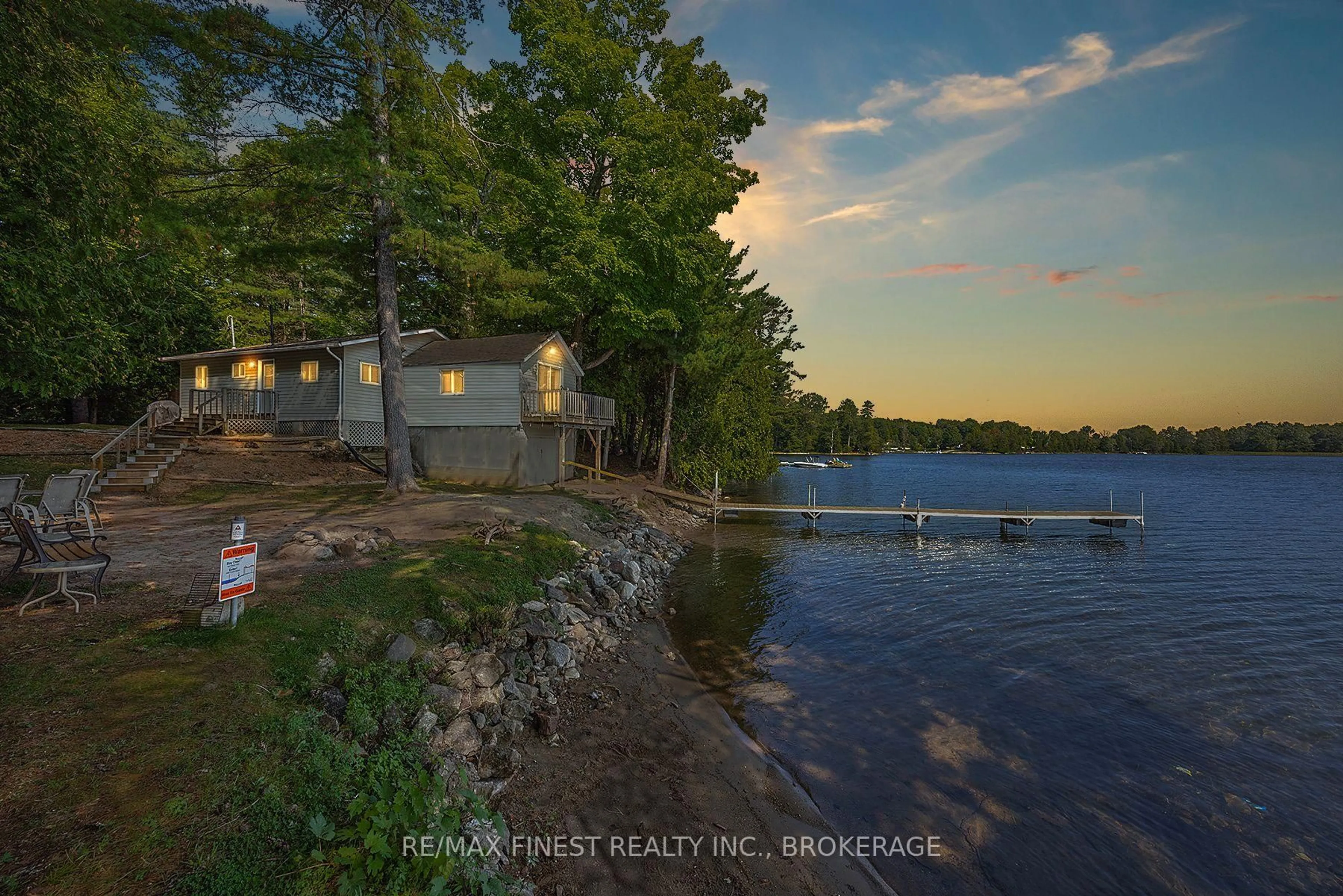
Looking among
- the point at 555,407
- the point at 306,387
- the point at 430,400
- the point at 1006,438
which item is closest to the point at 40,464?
the point at 306,387

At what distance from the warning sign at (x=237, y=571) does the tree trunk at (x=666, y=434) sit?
24.9m

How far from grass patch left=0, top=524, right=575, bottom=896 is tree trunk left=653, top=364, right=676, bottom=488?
25.2 meters

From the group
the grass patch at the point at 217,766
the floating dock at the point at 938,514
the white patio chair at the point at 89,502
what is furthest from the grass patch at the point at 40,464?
the floating dock at the point at 938,514

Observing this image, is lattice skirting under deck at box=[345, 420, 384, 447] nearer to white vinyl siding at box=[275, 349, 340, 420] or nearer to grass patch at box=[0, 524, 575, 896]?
white vinyl siding at box=[275, 349, 340, 420]

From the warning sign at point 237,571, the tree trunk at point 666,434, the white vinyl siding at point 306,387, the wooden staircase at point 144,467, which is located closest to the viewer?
the warning sign at point 237,571

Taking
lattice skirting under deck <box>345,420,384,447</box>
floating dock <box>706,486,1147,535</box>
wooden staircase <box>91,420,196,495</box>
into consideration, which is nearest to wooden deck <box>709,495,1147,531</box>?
floating dock <box>706,486,1147,535</box>

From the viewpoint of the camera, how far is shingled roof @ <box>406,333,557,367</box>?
24.1m

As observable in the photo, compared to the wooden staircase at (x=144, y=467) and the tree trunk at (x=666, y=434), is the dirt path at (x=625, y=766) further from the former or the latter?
the tree trunk at (x=666, y=434)

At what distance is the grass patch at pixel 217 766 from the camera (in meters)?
3.58

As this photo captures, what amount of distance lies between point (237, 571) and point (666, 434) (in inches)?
1033

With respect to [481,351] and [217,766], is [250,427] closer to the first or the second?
[481,351]

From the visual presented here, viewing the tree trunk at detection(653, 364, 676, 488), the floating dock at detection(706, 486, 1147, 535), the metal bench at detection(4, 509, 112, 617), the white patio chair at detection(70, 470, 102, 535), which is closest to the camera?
the metal bench at detection(4, 509, 112, 617)

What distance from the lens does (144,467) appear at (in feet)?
58.0

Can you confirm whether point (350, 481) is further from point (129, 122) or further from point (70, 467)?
point (129, 122)
